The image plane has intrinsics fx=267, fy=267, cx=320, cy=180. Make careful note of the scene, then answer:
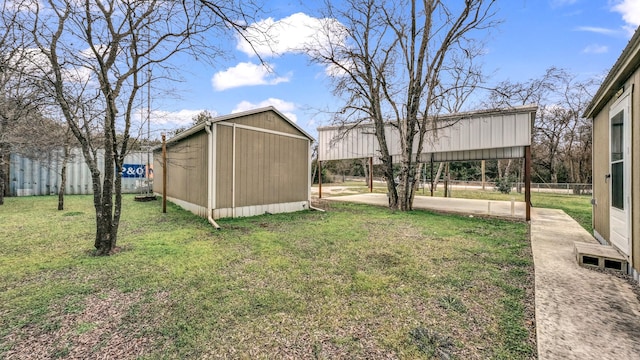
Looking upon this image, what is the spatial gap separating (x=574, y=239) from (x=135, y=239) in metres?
8.37

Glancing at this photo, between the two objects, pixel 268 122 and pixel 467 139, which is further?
pixel 467 139

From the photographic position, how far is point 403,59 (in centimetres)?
932

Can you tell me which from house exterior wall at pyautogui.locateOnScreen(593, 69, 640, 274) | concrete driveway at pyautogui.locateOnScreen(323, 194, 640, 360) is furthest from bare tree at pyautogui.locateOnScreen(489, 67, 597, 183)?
concrete driveway at pyautogui.locateOnScreen(323, 194, 640, 360)

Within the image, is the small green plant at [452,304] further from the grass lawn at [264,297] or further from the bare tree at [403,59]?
the bare tree at [403,59]

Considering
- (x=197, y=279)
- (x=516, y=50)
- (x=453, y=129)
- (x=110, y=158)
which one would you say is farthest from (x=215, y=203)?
(x=516, y=50)

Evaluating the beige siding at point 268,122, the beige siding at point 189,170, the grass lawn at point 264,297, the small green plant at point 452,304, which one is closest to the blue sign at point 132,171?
the beige siding at point 189,170

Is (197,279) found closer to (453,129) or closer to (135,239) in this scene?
(135,239)

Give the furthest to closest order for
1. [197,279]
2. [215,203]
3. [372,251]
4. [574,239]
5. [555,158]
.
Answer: [555,158]
[215,203]
[574,239]
[372,251]
[197,279]

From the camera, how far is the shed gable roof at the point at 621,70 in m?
2.90

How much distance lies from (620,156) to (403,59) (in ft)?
22.5

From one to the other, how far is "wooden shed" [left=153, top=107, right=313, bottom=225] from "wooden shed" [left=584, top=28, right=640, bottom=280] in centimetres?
696

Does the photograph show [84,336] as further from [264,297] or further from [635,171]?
[635,171]

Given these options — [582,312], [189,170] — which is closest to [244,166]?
[189,170]

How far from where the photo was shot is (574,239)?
5246mm
